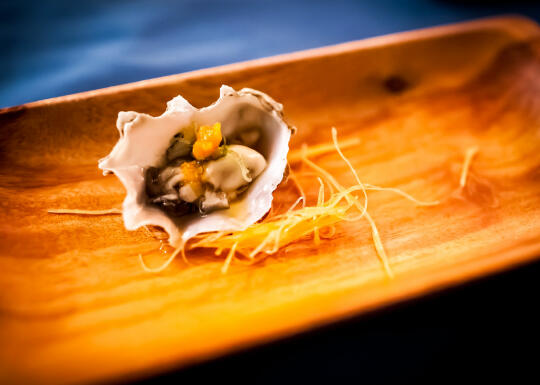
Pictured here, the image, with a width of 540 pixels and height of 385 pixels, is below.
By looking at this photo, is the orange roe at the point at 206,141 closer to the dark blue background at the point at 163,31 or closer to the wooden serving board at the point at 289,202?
the wooden serving board at the point at 289,202

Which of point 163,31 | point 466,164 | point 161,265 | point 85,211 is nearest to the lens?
point 161,265

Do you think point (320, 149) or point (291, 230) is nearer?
point (291, 230)

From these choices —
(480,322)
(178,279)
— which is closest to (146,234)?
(178,279)

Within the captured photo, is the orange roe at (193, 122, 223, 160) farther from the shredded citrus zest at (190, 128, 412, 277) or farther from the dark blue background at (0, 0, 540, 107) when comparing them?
the dark blue background at (0, 0, 540, 107)

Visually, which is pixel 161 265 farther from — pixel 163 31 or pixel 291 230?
pixel 163 31

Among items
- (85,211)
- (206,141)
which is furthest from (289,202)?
(85,211)

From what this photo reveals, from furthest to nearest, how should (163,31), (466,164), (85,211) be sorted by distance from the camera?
(163,31) < (466,164) < (85,211)
